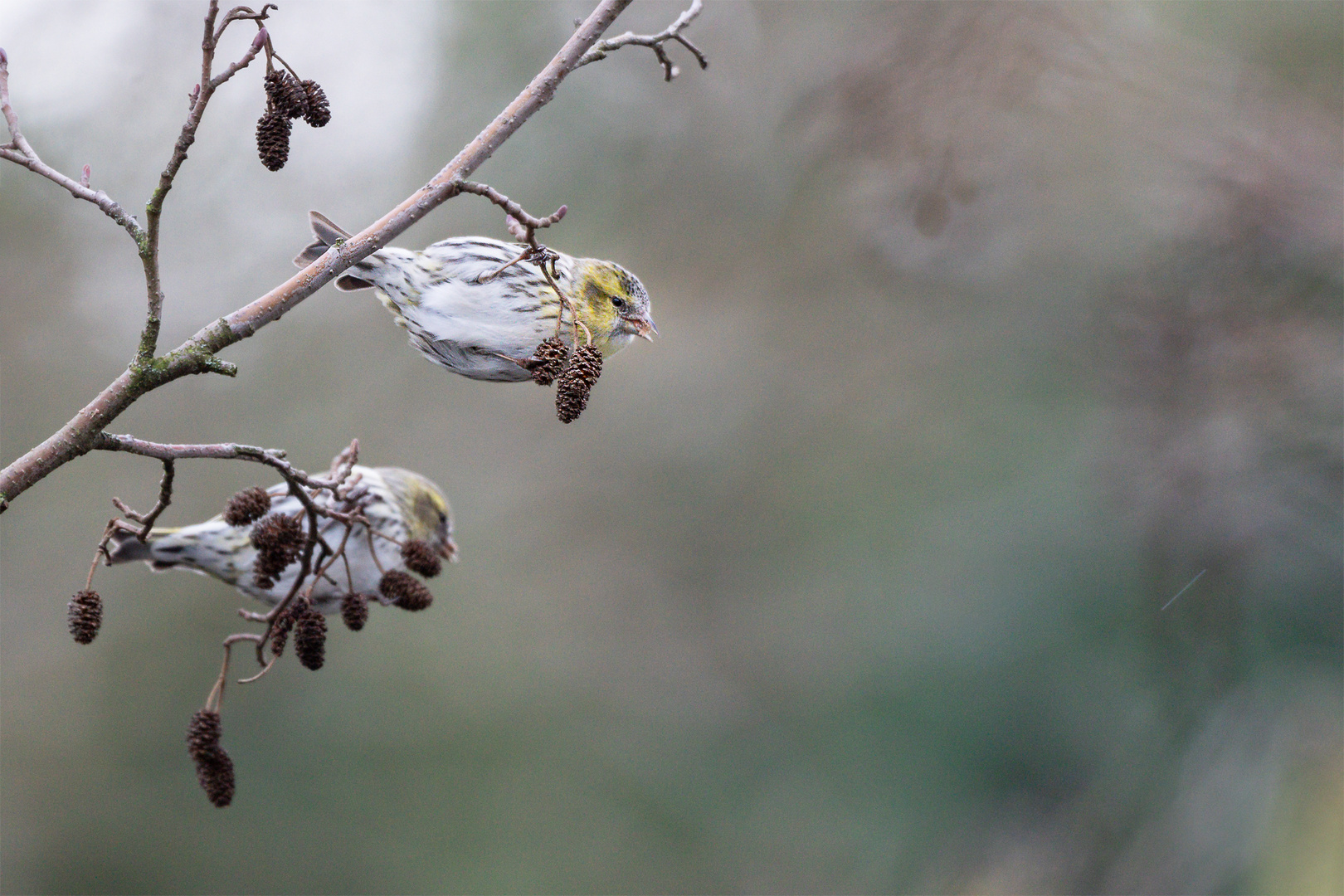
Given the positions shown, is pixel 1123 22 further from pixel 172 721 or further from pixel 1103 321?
pixel 172 721

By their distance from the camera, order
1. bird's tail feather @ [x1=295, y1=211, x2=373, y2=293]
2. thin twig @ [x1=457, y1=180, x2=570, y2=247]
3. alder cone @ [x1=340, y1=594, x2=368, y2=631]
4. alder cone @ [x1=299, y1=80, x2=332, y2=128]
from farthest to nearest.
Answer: alder cone @ [x1=340, y1=594, x2=368, y2=631] → bird's tail feather @ [x1=295, y1=211, x2=373, y2=293] → alder cone @ [x1=299, y1=80, x2=332, y2=128] → thin twig @ [x1=457, y1=180, x2=570, y2=247]

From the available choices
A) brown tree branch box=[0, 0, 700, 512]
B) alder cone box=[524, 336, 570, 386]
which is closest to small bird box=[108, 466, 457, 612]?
brown tree branch box=[0, 0, 700, 512]

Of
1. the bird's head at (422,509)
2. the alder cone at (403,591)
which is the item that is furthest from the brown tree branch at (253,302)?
the bird's head at (422,509)

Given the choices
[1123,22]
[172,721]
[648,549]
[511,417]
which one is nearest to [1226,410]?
[1123,22]

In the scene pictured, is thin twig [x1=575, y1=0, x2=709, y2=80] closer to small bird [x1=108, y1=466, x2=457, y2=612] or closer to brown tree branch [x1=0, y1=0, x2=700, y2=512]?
brown tree branch [x1=0, y1=0, x2=700, y2=512]

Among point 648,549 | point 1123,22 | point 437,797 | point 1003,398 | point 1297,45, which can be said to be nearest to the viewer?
point 1123,22

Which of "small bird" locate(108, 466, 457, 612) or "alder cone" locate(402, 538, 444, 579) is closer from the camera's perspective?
"alder cone" locate(402, 538, 444, 579)
